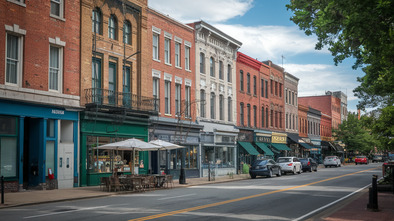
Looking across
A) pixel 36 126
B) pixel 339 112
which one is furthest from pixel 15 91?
pixel 339 112

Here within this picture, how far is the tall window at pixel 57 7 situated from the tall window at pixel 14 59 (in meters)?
3.04

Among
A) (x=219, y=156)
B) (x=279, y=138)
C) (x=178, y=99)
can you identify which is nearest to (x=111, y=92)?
(x=178, y=99)

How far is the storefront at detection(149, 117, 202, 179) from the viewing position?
3225cm

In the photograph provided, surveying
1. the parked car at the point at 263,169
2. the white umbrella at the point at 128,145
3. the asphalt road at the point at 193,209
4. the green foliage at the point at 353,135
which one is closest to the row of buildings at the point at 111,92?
the white umbrella at the point at 128,145

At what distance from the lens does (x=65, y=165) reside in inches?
962

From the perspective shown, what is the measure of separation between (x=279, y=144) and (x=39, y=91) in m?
37.6

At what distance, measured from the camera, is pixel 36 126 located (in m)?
23.5

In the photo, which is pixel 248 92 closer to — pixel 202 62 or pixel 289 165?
pixel 202 62

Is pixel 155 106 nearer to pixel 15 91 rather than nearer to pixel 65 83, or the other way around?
pixel 65 83

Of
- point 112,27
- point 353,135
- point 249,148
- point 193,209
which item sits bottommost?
point 193,209

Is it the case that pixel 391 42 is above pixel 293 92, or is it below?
below

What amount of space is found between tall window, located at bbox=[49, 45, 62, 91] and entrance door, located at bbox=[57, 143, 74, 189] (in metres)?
3.25

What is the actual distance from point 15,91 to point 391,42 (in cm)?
1696

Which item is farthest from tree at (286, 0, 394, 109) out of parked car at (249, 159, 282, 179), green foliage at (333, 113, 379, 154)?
green foliage at (333, 113, 379, 154)
